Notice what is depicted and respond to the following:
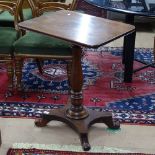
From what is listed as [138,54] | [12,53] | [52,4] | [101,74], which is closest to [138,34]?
[138,54]

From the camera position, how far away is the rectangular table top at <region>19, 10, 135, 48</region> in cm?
179

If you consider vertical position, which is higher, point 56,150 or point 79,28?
point 79,28

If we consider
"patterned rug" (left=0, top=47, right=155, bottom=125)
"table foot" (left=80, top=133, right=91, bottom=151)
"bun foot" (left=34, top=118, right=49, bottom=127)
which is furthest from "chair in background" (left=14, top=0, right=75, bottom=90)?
"table foot" (left=80, top=133, right=91, bottom=151)

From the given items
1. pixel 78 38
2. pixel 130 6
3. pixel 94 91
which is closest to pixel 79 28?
pixel 78 38

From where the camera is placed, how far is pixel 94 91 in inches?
115

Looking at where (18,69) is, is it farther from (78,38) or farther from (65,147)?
(78,38)

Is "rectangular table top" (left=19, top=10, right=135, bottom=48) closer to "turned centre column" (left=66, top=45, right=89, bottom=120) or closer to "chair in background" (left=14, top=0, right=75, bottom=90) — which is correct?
"turned centre column" (left=66, top=45, right=89, bottom=120)

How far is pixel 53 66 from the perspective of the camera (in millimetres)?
3420

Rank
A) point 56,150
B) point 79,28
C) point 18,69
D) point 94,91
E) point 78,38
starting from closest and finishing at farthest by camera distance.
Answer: point 78,38 < point 79,28 < point 56,150 < point 18,69 < point 94,91

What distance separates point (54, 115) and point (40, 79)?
0.86 m

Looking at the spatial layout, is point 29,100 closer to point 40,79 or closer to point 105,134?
point 40,79

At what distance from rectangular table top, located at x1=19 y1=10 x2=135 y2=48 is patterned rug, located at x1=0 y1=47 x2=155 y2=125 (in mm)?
782

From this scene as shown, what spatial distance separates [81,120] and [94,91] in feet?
2.18

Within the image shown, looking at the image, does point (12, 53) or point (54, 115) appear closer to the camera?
point (54, 115)
